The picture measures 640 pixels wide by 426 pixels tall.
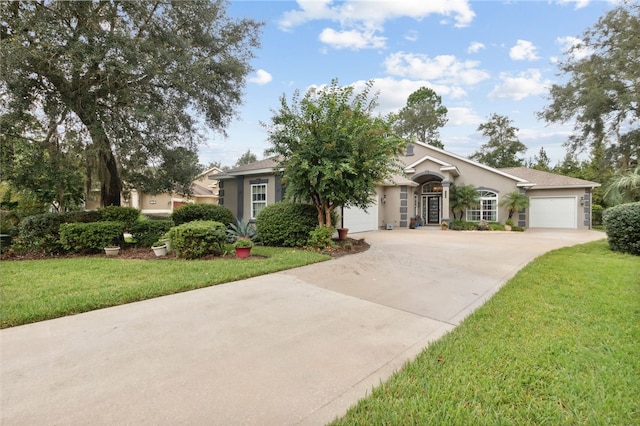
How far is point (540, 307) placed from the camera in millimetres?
4395

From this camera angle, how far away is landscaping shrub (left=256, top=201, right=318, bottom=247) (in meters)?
9.68

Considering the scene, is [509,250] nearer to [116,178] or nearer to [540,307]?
[540,307]

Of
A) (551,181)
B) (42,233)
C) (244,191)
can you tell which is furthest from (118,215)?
(551,181)

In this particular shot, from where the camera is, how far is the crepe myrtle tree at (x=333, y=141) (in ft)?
27.9

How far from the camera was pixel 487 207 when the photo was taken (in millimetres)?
19141

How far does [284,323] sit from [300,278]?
2.18 m

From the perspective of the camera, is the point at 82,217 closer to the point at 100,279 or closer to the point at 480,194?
the point at 100,279

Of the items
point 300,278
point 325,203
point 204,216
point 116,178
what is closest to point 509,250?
point 325,203

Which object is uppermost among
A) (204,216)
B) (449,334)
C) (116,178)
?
(116,178)

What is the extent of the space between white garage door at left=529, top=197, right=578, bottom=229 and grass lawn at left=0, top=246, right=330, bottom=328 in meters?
18.1

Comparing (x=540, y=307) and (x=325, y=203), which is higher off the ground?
(x=325, y=203)

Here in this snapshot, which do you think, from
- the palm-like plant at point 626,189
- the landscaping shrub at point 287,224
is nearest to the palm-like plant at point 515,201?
the palm-like plant at point 626,189

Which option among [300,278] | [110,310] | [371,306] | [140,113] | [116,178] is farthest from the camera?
[116,178]

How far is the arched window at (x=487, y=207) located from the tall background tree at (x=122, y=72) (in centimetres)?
1550
